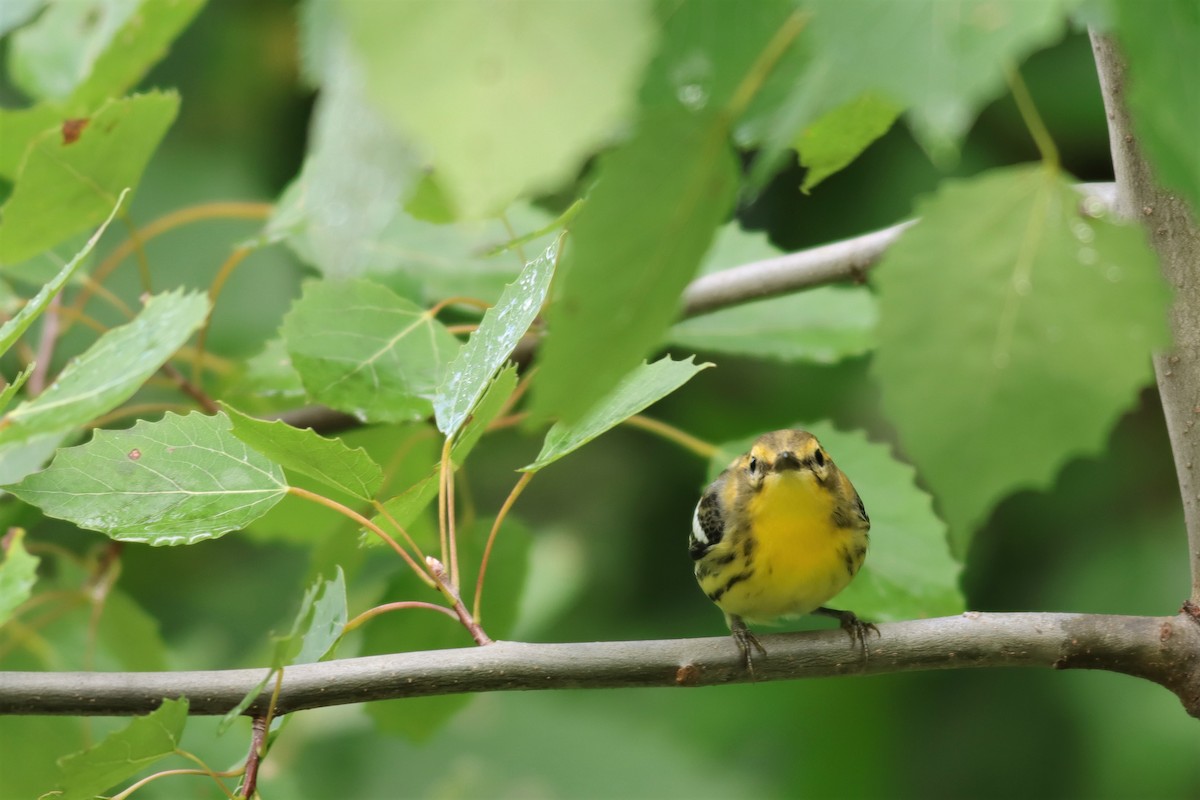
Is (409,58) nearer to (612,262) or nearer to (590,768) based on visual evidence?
(612,262)

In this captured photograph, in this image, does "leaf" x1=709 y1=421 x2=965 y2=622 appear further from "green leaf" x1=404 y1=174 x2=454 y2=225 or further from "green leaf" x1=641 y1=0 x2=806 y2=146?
"green leaf" x1=641 y1=0 x2=806 y2=146

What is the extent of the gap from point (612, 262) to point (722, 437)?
6.44 ft

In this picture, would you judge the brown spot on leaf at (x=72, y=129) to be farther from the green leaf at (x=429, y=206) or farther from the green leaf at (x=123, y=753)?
the green leaf at (x=123, y=753)

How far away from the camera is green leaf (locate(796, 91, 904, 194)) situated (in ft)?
1.41

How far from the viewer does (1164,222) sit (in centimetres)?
49

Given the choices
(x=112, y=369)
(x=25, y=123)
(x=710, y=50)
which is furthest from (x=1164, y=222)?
(x=25, y=123)

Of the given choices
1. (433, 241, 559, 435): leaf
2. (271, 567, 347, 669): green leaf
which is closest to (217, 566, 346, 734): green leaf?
(271, 567, 347, 669): green leaf

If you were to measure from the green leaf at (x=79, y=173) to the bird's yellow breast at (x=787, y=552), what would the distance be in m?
0.72

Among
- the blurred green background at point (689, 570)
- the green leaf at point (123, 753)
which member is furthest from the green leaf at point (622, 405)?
the blurred green background at point (689, 570)

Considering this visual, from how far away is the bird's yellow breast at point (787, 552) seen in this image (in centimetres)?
117

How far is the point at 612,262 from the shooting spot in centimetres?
31

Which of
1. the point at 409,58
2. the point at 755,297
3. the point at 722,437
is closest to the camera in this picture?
the point at 409,58

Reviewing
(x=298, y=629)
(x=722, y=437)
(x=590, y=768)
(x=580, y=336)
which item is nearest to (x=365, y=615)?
(x=298, y=629)

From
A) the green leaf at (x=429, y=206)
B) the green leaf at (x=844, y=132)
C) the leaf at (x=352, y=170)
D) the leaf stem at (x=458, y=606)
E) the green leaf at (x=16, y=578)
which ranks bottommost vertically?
the leaf stem at (x=458, y=606)
